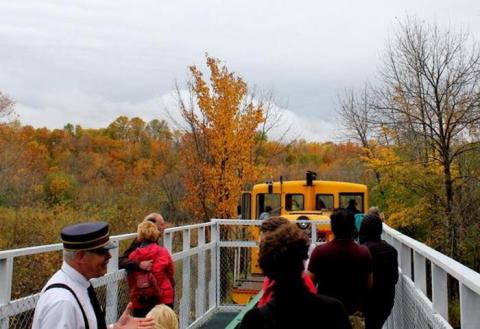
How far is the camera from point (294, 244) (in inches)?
92.0

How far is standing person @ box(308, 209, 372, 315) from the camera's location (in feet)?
14.2

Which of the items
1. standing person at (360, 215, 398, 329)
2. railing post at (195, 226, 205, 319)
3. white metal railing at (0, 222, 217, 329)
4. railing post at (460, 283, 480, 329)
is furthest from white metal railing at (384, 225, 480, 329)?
railing post at (195, 226, 205, 319)

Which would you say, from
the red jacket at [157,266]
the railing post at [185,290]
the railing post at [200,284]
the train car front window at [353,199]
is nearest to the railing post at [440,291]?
the red jacket at [157,266]

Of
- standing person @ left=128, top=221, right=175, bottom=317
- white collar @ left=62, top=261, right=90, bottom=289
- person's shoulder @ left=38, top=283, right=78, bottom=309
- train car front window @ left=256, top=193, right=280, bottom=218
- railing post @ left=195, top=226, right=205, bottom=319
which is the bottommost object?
railing post @ left=195, top=226, right=205, bottom=319

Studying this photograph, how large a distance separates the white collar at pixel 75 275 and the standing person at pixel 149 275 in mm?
2537

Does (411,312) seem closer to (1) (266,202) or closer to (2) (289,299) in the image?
(2) (289,299)

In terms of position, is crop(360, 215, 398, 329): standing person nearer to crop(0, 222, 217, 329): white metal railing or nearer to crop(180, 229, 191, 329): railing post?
crop(0, 222, 217, 329): white metal railing

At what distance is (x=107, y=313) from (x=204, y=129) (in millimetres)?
17277

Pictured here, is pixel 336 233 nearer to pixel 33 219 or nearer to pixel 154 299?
pixel 154 299

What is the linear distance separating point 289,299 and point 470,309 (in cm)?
89

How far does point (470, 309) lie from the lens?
97.0 inches

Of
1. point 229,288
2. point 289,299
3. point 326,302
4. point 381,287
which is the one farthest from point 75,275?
point 229,288

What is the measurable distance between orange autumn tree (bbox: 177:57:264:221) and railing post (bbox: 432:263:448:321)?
17.0 metres

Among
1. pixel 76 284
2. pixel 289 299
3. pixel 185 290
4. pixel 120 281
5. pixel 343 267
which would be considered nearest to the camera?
pixel 289 299
